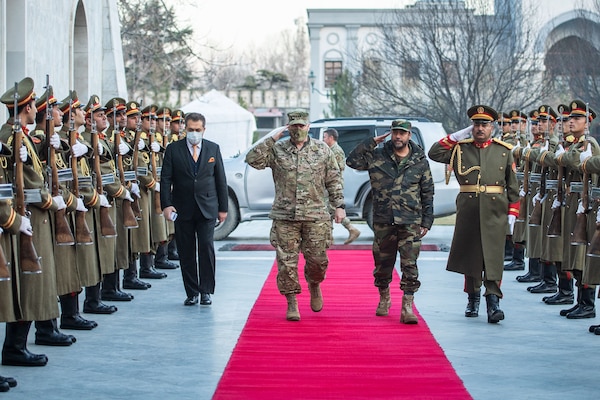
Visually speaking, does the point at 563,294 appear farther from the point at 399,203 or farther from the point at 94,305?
the point at 94,305

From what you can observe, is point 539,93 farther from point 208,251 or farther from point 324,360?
point 324,360

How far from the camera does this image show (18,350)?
848 centimetres

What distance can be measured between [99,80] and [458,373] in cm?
1567

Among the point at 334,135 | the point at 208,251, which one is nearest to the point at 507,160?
the point at 208,251

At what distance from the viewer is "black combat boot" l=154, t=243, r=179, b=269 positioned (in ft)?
50.5

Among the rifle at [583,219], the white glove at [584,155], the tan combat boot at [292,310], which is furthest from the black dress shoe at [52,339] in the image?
the white glove at [584,155]

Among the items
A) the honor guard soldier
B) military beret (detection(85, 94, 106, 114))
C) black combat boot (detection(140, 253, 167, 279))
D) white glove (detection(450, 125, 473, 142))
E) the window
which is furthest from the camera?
the window

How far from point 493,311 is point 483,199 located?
40.5 inches

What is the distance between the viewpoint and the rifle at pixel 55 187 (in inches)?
355

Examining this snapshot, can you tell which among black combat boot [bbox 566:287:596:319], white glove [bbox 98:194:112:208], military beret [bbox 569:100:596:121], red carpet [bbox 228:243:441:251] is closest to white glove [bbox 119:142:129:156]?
white glove [bbox 98:194:112:208]

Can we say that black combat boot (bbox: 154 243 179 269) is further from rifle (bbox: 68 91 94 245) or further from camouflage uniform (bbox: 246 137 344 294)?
rifle (bbox: 68 91 94 245)

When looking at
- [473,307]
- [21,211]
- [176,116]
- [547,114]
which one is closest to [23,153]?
[21,211]

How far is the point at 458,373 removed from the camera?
830cm

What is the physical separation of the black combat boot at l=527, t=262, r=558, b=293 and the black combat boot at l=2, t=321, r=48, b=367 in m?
6.44
